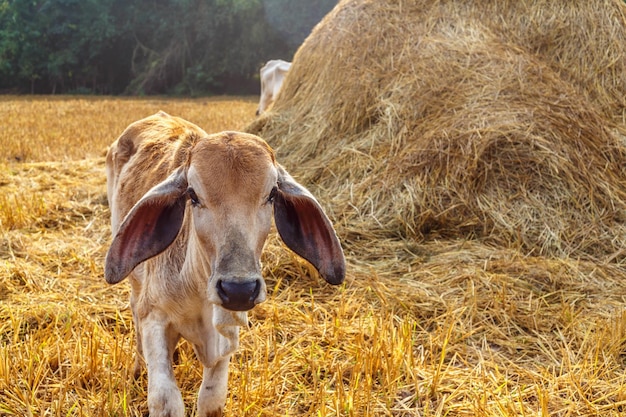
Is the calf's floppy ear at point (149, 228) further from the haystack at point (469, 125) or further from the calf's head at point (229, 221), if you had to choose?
the haystack at point (469, 125)

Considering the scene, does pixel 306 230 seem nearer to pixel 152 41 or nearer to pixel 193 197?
pixel 193 197

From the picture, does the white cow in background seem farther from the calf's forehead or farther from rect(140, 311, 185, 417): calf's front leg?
the calf's forehead

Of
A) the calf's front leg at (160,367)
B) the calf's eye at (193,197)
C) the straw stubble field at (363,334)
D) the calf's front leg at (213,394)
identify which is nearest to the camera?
the calf's eye at (193,197)

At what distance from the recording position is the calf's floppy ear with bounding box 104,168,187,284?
7.00ft

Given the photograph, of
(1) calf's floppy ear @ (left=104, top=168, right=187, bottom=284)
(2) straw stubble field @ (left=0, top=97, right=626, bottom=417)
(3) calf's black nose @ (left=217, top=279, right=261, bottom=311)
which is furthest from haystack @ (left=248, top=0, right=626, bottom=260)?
(3) calf's black nose @ (left=217, top=279, right=261, bottom=311)

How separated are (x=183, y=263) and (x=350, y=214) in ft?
8.55

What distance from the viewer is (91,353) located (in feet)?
8.86

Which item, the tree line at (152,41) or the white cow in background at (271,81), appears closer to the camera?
the white cow in background at (271,81)

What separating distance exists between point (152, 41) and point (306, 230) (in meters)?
32.2

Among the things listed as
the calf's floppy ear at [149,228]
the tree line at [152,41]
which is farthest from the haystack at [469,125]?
the tree line at [152,41]

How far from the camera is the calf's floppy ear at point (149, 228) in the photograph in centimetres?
213

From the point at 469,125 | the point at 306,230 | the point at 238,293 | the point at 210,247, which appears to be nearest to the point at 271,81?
the point at 469,125

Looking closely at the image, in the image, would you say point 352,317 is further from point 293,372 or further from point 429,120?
point 429,120

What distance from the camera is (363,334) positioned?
3.14m
